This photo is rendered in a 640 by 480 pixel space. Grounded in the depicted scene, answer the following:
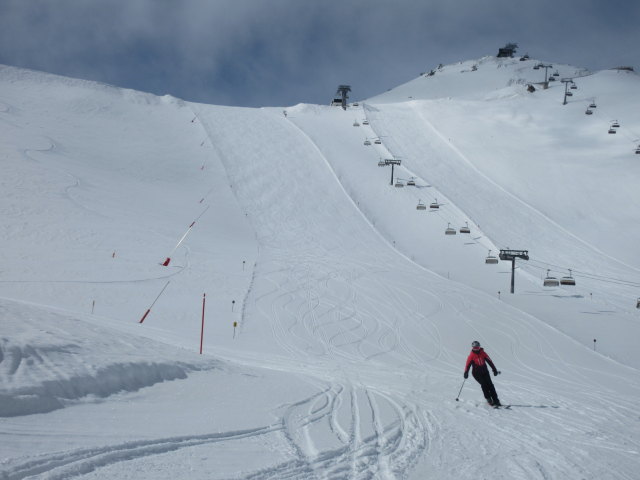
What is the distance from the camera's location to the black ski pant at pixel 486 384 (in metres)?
8.23

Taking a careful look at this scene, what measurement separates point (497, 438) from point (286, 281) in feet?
52.0

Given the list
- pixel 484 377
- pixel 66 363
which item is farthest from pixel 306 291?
pixel 66 363

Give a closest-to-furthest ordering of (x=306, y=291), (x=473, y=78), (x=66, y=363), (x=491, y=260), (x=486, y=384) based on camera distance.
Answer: (x=66, y=363)
(x=486, y=384)
(x=306, y=291)
(x=491, y=260)
(x=473, y=78)

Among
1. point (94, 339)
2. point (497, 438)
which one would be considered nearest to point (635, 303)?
point (497, 438)

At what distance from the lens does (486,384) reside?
325 inches

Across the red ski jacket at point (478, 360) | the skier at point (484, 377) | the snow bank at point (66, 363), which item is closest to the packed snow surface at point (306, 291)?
the snow bank at point (66, 363)

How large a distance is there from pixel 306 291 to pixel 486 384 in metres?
12.7

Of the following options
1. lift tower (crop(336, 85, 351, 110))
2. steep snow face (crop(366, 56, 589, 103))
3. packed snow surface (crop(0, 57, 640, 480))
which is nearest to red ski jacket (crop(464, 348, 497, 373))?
packed snow surface (crop(0, 57, 640, 480))

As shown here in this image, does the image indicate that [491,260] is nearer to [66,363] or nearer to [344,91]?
[66,363]

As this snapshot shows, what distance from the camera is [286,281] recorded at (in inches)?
849

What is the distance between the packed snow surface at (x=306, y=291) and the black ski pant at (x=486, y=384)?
1.55 ft

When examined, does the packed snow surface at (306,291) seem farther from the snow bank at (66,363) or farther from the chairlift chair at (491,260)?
the chairlift chair at (491,260)

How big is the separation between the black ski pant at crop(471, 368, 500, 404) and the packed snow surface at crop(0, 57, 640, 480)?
473 millimetres

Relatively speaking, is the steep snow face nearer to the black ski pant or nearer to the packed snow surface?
the packed snow surface
